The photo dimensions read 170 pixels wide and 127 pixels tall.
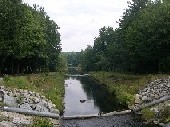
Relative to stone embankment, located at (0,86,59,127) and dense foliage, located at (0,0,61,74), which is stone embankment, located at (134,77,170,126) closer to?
stone embankment, located at (0,86,59,127)

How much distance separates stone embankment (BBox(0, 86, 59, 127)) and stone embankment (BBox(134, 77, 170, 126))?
33.4ft

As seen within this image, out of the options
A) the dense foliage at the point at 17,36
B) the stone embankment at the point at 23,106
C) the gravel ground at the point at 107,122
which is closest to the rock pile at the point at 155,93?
the gravel ground at the point at 107,122

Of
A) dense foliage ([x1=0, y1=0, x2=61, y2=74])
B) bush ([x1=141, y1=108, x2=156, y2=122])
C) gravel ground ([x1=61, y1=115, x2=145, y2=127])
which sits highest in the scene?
dense foliage ([x1=0, y1=0, x2=61, y2=74])

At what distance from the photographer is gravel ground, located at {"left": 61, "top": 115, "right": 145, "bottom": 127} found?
1399 inches

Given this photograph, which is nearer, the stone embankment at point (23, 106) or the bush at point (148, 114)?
the stone embankment at point (23, 106)

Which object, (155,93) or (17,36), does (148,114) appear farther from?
(17,36)

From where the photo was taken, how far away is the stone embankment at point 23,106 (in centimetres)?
3359

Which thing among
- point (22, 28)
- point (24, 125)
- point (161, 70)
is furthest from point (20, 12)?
point (24, 125)

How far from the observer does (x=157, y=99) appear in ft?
136

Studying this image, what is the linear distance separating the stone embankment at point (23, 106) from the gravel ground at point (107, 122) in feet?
5.86

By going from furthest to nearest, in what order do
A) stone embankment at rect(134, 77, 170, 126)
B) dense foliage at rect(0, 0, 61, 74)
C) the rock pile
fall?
dense foliage at rect(0, 0, 61, 74) < the rock pile < stone embankment at rect(134, 77, 170, 126)

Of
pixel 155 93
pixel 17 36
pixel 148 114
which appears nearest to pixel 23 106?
pixel 148 114

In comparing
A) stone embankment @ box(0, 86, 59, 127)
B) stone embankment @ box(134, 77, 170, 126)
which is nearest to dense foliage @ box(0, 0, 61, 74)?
stone embankment @ box(0, 86, 59, 127)

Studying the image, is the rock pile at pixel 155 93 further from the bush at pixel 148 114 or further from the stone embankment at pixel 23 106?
the stone embankment at pixel 23 106
